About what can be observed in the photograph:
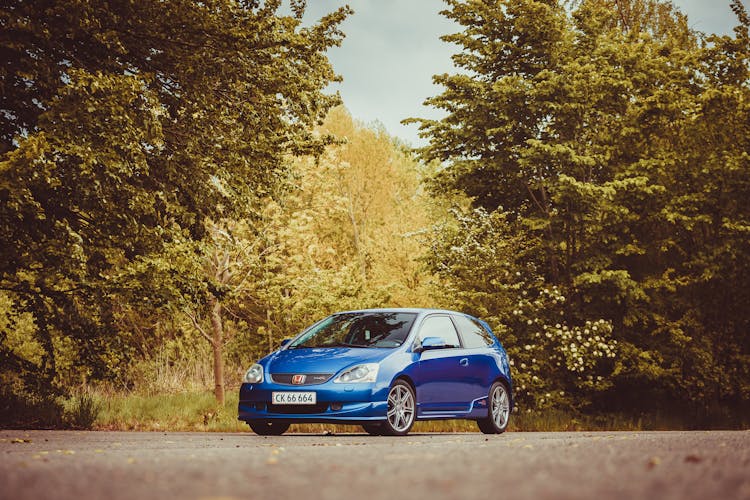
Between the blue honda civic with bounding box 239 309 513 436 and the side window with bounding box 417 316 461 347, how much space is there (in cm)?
2

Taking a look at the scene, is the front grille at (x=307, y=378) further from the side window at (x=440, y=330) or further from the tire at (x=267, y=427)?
the side window at (x=440, y=330)

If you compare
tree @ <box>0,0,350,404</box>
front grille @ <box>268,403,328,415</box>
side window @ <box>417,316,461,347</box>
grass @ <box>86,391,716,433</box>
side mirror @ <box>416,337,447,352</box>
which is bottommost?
grass @ <box>86,391,716,433</box>

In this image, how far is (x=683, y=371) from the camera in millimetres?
25281

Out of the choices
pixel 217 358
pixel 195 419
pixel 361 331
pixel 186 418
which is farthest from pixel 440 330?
pixel 217 358

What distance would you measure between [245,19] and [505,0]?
1374cm

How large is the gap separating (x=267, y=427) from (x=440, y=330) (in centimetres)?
285

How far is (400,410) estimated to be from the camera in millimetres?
11828

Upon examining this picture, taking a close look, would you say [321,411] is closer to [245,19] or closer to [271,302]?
[245,19]

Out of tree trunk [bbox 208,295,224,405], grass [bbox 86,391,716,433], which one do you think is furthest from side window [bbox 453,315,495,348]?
tree trunk [bbox 208,295,224,405]

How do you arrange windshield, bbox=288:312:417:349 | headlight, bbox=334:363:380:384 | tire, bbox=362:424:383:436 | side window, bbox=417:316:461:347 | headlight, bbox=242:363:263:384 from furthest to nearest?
side window, bbox=417:316:461:347 < windshield, bbox=288:312:417:349 < headlight, bbox=242:363:263:384 < tire, bbox=362:424:383:436 < headlight, bbox=334:363:380:384

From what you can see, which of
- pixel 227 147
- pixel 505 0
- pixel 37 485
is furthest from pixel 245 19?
pixel 505 0

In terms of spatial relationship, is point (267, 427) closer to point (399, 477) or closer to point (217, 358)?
point (399, 477)

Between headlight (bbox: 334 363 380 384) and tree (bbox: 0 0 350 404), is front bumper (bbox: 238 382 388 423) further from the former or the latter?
tree (bbox: 0 0 350 404)

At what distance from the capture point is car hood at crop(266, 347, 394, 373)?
11.7 metres
